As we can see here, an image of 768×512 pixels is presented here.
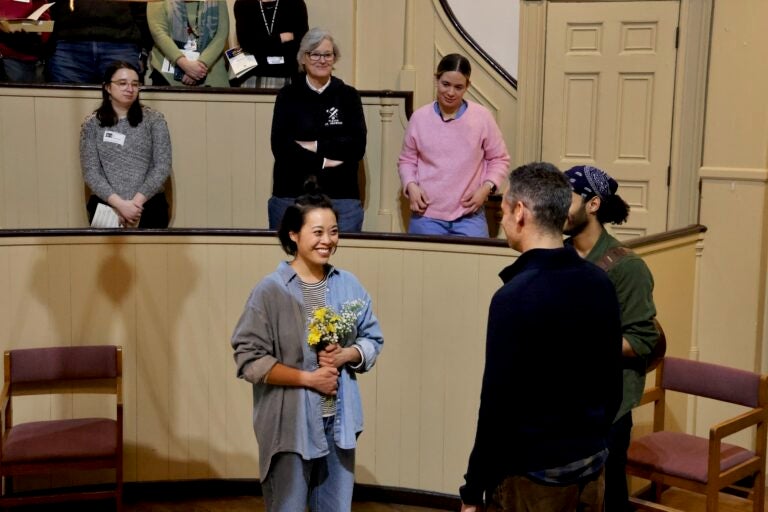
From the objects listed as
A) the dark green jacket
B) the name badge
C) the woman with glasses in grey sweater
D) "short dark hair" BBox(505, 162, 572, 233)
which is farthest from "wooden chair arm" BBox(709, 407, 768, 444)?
the name badge

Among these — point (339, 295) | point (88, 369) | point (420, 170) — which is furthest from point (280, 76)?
point (339, 295)

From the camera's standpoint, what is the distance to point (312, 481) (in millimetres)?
3885

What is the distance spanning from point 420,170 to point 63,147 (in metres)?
2.23

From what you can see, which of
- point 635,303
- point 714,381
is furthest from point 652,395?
point 635,303

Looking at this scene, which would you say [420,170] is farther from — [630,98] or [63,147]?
[63,147]

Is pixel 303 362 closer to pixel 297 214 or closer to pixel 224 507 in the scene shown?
pixel 297 214

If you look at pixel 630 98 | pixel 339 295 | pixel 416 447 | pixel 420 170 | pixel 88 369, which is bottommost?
pixel 416 447

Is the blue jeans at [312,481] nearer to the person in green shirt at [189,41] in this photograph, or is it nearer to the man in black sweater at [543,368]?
the man in black sweater at [543,368]

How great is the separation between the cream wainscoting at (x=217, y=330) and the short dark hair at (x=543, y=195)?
80.8 inches

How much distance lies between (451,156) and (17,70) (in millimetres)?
2892

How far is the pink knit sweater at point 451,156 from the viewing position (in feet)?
19.4

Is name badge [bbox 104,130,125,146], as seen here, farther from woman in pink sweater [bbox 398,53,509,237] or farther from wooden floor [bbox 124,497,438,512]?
wooden floor [bbox 124,497,438,512]

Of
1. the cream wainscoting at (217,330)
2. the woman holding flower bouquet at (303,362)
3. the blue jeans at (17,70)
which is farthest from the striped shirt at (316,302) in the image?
the blue jeans at (17,70)

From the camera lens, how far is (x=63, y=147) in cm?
668
